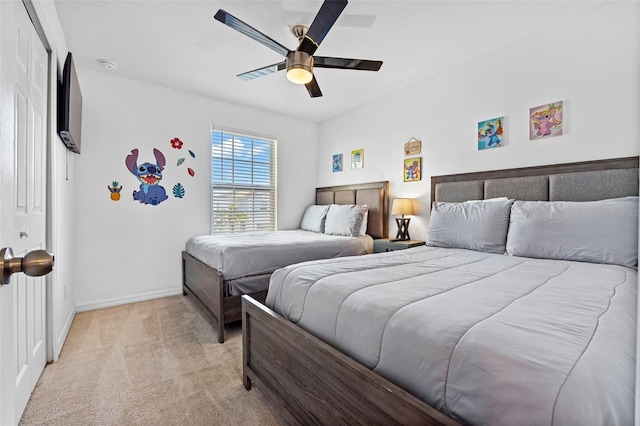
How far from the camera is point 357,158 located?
4.30 metres

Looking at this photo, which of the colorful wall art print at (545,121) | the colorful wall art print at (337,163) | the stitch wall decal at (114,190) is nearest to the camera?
the colorful wall art print at (545,121)

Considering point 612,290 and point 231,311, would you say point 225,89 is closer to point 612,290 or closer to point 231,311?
point 231,311

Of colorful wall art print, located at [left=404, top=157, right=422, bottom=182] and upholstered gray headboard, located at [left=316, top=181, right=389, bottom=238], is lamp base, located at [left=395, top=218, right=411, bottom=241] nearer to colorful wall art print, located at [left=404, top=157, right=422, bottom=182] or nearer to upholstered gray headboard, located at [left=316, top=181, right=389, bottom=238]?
upholstered gray headboard, located at [left=316, top=181, right=389, bottom=238]

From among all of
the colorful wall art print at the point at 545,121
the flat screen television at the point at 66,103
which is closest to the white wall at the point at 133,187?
the flat screen television at the point at 66,103

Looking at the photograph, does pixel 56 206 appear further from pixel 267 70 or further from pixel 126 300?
pixel 267 70

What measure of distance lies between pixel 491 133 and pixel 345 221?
1.84 meters

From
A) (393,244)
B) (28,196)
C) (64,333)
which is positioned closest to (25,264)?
(28,196)

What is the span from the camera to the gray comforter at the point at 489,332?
66 cm

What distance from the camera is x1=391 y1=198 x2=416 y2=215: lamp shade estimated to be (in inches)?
134

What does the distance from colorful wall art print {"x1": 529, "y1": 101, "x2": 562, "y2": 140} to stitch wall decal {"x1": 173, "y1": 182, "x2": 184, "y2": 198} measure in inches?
149

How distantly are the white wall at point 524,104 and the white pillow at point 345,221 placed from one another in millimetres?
465

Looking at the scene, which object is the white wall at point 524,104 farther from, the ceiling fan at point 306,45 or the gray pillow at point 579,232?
the ceiling fan at point 306,45

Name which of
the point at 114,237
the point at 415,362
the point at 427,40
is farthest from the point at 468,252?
the point at 114,237

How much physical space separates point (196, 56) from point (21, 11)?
1.46m
